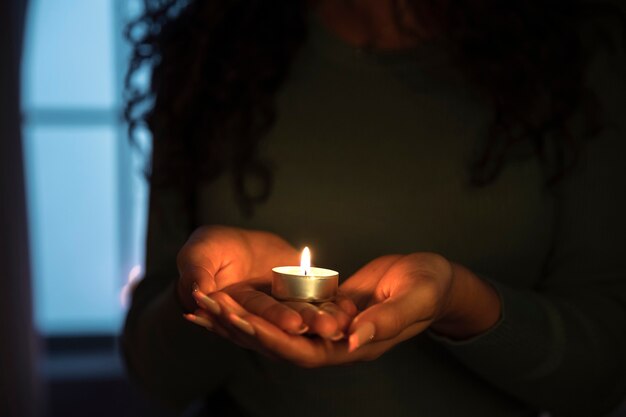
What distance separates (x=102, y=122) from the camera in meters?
2.07

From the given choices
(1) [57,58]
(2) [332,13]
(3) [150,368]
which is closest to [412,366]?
(3) [150,368]

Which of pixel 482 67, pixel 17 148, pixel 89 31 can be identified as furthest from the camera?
pixel 89 31

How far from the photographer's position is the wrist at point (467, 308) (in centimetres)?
54

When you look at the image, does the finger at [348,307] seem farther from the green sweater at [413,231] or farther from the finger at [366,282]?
the green sweater at [413,231]

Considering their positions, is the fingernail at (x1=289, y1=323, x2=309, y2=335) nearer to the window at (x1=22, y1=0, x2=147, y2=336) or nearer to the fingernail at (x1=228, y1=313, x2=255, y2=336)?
the fingernail at (x1=228, y1=313, x2=255, y2=336)

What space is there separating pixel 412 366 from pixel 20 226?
50.9 inches

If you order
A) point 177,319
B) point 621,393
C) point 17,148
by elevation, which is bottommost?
point 621,393

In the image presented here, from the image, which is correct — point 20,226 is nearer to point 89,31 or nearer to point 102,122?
point 102,122

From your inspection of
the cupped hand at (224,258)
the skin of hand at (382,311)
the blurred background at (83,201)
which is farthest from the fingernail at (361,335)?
the blurred background at (83,201)

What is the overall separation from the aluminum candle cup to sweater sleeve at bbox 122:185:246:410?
19cm

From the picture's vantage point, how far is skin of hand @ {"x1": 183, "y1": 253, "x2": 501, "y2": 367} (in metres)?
0.42

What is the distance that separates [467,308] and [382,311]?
18 cm

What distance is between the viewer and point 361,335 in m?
0.41

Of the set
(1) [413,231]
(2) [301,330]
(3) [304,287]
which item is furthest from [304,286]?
(1) [413,231]
